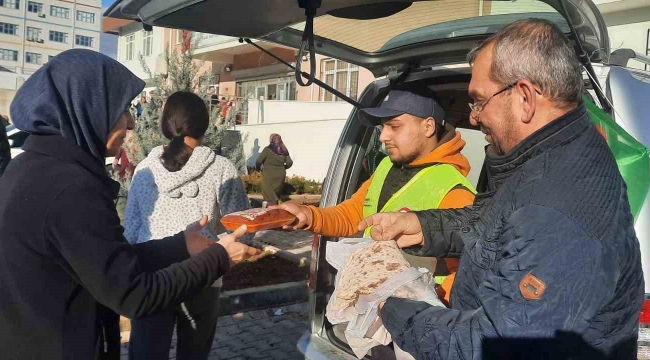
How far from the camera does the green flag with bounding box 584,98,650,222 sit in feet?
6.29

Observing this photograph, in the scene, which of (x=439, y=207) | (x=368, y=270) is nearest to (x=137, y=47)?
(x=439, y=207)

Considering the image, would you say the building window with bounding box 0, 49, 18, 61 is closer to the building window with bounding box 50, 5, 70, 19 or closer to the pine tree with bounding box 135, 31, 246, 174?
the building window with bounding box 50, 5, 70, 19

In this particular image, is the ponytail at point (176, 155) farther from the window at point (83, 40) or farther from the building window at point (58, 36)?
the window at point (83, 40)

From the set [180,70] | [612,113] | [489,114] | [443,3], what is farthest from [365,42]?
[180,70]

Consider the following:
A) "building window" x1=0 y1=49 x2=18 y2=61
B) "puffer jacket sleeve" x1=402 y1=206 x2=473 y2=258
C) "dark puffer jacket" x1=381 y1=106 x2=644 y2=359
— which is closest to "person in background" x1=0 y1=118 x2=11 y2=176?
"puffer jacket sleeve" x1=402 y1=206 x2=473 y2=258

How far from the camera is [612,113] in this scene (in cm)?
217

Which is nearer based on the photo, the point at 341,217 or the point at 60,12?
the point at 341,217

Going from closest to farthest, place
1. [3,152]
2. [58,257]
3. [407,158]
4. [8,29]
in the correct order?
[58,257] < [407,158] < [3,152] < [8,29]

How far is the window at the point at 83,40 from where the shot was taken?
7931 centimetres

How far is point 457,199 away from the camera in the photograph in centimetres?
252

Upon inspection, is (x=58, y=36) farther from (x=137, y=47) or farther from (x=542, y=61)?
(x=542, y=61)

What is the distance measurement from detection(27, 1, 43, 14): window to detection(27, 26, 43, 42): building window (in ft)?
8.95

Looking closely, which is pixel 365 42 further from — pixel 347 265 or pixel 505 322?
pixel 505 322

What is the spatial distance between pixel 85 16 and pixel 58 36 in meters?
5.66
